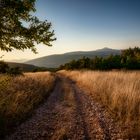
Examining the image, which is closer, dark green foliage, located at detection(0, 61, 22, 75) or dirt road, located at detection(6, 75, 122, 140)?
dirt road, located at detection(6, 75, 122, 140)

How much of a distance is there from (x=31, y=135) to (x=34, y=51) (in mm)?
3240

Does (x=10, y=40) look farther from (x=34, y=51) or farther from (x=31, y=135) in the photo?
(x=31, y=135)

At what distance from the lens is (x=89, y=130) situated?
644 cm

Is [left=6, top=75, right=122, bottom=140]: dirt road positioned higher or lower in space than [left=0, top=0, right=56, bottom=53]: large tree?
lower

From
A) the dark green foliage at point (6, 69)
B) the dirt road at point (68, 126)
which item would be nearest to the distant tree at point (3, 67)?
the dark green foliage at point (6, 69)

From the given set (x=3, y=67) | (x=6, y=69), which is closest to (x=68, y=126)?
(x=6, y=69)

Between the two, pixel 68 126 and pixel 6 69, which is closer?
pixel 68 126

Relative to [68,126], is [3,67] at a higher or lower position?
higher

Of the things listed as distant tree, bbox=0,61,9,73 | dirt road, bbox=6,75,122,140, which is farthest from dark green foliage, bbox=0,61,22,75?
dirt road, bbox=6,75,122,140

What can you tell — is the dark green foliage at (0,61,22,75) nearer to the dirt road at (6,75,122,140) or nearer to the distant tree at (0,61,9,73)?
the distant tree at (0,61,9,73)

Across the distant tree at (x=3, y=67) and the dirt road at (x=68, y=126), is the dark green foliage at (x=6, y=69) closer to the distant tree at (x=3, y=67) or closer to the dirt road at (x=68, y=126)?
the distant tree at (x=3, y=67)

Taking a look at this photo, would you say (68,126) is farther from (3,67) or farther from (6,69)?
(3,67)

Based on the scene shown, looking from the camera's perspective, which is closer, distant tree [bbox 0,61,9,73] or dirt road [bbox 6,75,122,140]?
dirt road [bbox 6,75,122,140]

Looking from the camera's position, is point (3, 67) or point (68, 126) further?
point (3, 67)
